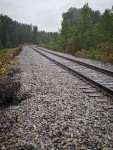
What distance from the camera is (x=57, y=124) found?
562cm

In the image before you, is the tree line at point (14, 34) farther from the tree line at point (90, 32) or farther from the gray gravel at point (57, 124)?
the gray gravel at point (57, 124)

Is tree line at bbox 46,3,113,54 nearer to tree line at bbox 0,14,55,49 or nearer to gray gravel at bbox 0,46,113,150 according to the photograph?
gray gravel at bbox 0,46,113,150

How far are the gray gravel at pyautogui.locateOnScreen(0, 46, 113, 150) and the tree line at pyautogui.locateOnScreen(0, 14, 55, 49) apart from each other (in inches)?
3722

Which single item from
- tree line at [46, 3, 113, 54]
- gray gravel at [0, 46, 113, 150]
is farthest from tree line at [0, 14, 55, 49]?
gray gravel at [0, 46, 113, 150]

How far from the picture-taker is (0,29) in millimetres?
115312

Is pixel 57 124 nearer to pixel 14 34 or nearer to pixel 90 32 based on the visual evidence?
pixel 90 32

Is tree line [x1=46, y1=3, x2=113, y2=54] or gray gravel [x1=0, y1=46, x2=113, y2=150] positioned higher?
tree line [x1=46, y1=3, x2=113, y2=54]

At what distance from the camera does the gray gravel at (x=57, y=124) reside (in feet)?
15.3

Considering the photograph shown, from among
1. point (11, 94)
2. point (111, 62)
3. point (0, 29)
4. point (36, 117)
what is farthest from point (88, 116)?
point (0, 29)

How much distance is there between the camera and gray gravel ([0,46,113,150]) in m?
4.68

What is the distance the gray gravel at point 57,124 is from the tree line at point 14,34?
94549 mm

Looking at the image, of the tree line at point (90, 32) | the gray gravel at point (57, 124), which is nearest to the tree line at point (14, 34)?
the tree line at point (90, 32)

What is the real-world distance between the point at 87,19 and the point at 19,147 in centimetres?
3246

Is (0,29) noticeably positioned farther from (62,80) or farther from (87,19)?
(62,80)
